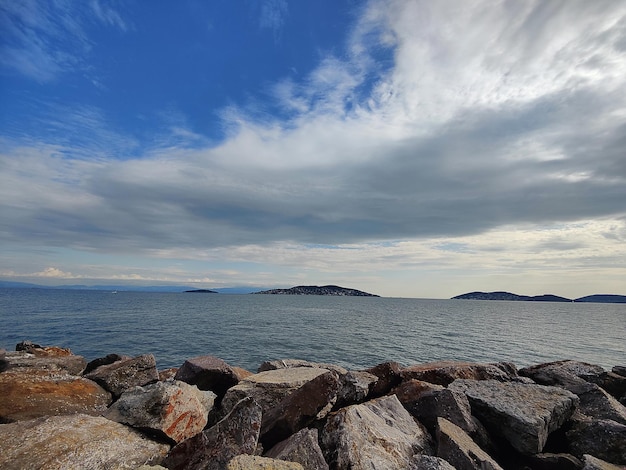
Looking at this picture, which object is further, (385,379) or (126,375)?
(126,375)

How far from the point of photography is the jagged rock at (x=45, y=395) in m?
8.10

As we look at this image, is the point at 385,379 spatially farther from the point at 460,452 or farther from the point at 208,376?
the point at 208,376

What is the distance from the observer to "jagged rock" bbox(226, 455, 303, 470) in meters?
4.50

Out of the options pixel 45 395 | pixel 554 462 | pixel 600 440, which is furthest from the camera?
pixel 45 395

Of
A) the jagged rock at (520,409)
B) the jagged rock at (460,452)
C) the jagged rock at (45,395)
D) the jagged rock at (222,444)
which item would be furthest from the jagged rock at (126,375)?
the jagged rock at (520,409)

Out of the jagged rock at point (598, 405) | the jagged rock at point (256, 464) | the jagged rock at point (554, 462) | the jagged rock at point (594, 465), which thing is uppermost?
the jagged rock at point (256, 464)

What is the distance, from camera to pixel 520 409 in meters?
7.37

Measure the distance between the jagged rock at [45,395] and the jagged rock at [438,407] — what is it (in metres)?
6.87

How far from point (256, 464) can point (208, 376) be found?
20.1ft

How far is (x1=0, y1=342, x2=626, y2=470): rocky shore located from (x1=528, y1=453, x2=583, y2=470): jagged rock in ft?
0.06

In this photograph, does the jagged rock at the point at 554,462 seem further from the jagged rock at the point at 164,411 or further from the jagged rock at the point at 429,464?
the jagged rock at the point at 164,411

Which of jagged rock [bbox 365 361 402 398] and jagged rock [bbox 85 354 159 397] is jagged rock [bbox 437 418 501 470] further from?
jagged rock [bbox 85 354 159 397]

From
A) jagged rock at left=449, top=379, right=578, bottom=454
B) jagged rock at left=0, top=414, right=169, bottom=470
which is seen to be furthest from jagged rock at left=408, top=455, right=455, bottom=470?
jagged rock at left=0, top=414, right=169, bottom=470

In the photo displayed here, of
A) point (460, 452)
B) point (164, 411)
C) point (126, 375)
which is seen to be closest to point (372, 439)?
point (460, 452)
